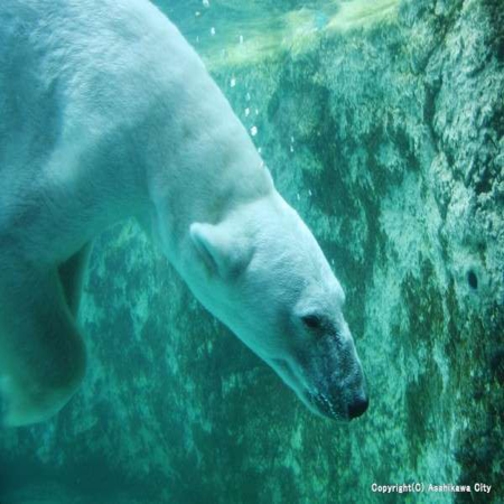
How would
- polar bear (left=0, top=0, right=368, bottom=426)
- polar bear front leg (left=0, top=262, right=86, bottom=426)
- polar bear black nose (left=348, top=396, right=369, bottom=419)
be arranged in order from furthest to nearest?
polar bear front leg (left=0, top=262, right=86, bottom=426) → polar bear (left=0, top=0, right=368, bottom=426) → polar bear black nose (left=348, top=396, right=369, bottom=419)

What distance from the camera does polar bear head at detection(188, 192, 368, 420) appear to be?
252 centimetres

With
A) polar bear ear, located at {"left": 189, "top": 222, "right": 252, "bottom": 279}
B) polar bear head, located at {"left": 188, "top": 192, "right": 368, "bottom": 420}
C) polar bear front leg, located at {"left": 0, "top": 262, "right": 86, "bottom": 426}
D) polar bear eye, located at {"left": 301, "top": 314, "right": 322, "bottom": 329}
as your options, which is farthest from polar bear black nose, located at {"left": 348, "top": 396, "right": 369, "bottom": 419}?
polar bear front leg, located at {"left": 0, "top": 262, "right": 86, "bottom": 426}

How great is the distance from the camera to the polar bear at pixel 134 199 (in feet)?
8.48

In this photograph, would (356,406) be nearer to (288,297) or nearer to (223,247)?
(288,297)

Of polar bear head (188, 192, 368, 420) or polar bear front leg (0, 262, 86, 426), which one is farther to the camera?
polar bear front leg (0, 262, 86, 426)

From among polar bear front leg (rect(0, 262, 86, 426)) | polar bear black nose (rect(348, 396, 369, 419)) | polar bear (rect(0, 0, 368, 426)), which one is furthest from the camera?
polar bear front leg (rect(0, 262, 86, 426))

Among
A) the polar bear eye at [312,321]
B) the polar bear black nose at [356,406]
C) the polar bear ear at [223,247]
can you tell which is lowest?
Result: the polar bear black nose at [356,406]

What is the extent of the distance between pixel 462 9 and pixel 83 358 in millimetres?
2704

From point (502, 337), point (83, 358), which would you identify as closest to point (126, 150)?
point (83, 358)

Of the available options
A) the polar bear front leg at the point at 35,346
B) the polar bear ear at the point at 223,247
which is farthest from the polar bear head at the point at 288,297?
the polar bear front leg at the point at 35,346

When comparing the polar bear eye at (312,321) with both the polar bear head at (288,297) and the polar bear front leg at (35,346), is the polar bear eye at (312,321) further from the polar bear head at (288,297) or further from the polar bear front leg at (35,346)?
the polar bear front leg at (35,346)

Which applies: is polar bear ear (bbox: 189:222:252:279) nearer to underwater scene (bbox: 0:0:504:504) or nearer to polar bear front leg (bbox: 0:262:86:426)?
underwater scene (bbox: 0:0:504:504)

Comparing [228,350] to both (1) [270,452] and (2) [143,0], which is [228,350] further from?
(2) [143,0]

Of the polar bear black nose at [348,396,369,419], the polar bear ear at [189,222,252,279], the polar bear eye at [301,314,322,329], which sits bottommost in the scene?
the polar bear black nose at [348,396,369,419]
